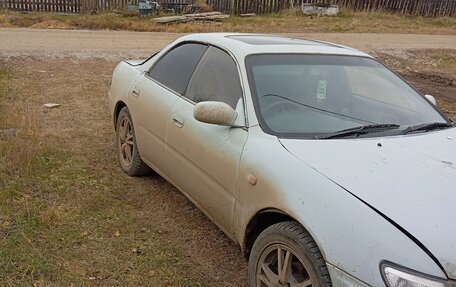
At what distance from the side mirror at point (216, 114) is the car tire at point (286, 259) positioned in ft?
2.53

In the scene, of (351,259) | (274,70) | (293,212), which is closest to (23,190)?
(274,70)

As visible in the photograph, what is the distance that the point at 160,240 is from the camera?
3.84 m

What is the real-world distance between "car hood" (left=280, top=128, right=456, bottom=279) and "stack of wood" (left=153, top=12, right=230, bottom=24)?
17.1 m

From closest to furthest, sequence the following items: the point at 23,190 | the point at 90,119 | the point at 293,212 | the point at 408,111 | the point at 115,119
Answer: the point at 293,212
the point at 408,111
the point at 23,190
the point at 115,119
the point at 90,119

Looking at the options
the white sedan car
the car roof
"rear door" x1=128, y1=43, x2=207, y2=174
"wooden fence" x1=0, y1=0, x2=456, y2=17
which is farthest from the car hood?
"wooden fence" x1=0, y1=0, x2=456, y2=17

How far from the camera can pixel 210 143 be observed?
340 centimetres

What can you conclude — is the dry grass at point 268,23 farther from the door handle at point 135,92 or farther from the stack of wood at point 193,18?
the door handle at point 135,92

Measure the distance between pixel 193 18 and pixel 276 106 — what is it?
1777 centimetres

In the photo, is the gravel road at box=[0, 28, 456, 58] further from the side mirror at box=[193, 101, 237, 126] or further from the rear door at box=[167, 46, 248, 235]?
the side mirror at box=[193, 101, 237, 126]

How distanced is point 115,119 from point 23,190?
1231mm

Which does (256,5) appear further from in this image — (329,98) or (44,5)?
(329,98)

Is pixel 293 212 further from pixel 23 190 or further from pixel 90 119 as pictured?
pixel 90 119

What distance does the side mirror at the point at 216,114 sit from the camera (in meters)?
3.21

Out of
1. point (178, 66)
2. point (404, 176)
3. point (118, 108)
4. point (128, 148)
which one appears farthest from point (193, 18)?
point (404, 176)
